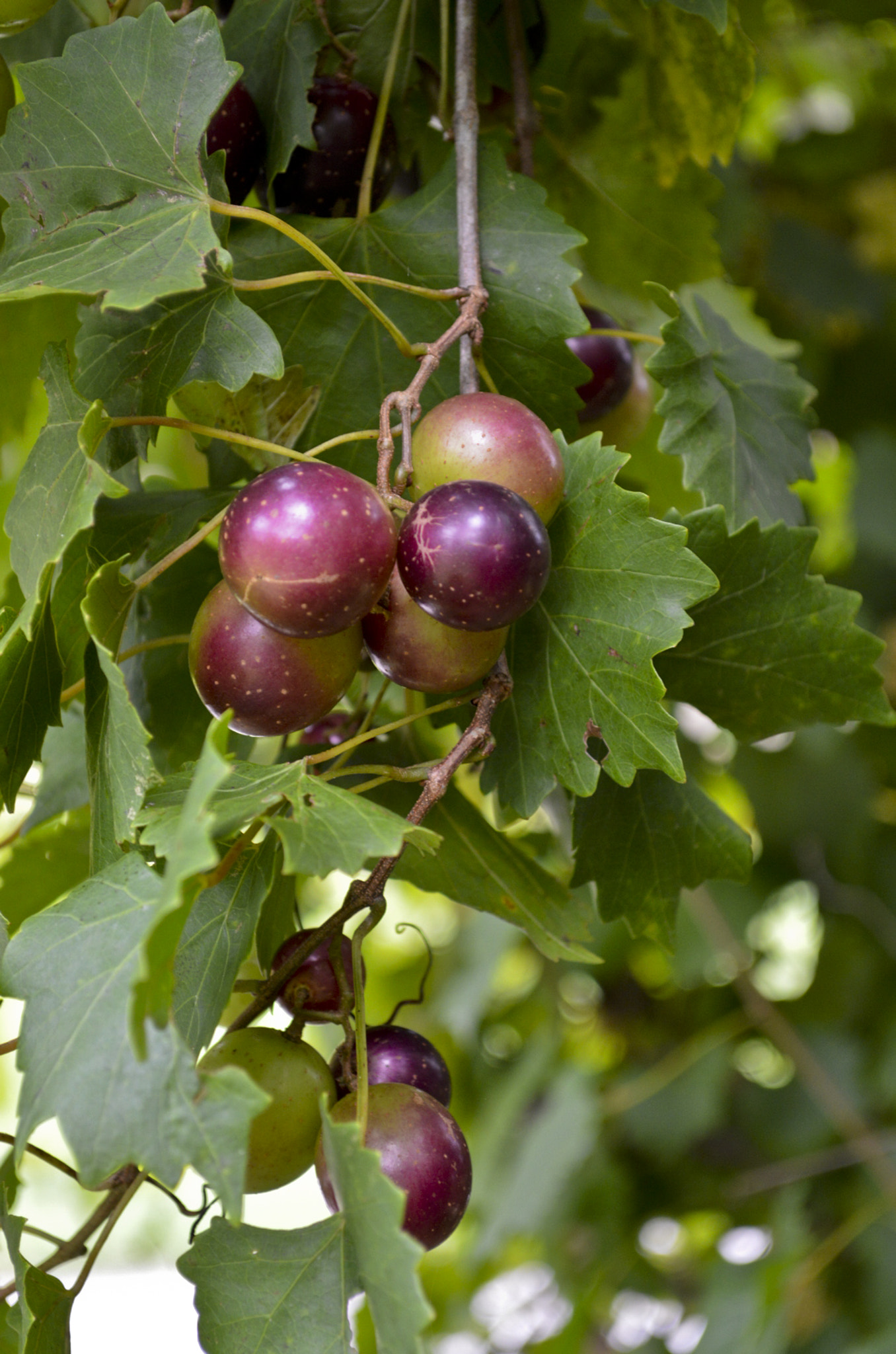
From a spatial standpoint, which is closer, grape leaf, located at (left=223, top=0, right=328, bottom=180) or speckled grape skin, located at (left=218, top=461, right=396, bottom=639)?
speckled grape skin, located at (left=218, top=461, right=396, bottom=639)

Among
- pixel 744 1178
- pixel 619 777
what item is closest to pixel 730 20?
pixel 619 777

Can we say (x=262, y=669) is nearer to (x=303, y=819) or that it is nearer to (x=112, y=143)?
(x=303, y=819)

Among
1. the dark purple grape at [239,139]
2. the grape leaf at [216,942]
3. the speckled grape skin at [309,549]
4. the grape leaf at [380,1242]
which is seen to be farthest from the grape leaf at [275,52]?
the grape leaf at [380,1242]

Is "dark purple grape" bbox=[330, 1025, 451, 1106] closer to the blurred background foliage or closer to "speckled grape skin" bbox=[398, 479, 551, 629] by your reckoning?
"speckled grape skin" bbox=[398, 479, 551, 629]

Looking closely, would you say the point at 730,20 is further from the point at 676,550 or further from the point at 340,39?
the point at 676,550

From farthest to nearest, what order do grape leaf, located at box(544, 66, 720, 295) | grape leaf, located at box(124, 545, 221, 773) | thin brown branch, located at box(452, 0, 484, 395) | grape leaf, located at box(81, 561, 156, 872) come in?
1. grape leaf, located at box(544, 66, 720, 295)
2. grape leaf, located at box(124, 545, 221, 773)
3. thin brown branch, located at box(452, 0, 484, 395)
4. grape leaf, located at box(81, 561, 156, 872)

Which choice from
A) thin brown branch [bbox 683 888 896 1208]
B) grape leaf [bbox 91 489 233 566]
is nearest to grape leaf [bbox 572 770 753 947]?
grape leaf [bbox 91 489 233 566]

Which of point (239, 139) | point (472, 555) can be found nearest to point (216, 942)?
point (472, 555)

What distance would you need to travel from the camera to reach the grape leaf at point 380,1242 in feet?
1.14

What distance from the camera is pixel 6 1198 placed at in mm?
460

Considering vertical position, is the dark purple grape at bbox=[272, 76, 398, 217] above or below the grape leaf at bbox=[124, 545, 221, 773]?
above

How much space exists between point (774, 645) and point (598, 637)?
146mm

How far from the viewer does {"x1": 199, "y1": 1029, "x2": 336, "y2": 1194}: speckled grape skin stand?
0.45 metres

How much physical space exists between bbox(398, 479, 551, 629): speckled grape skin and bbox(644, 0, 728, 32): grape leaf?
306mm
